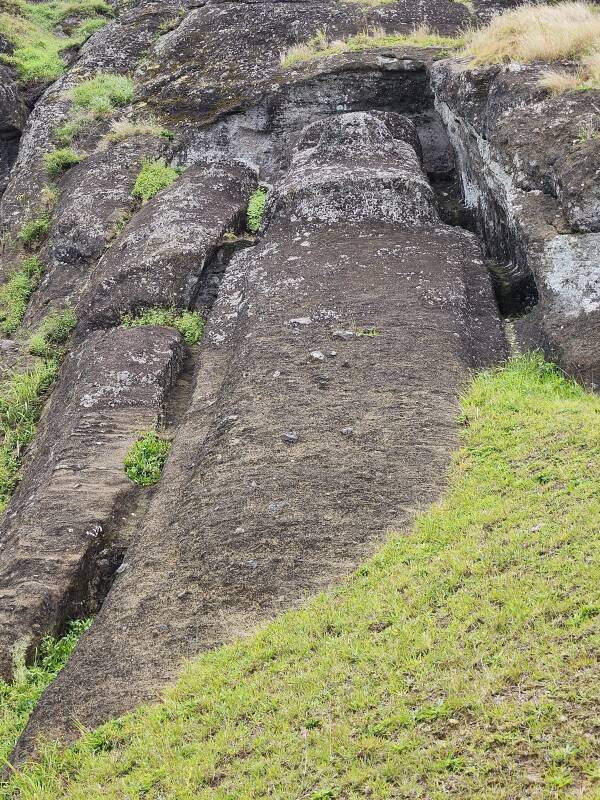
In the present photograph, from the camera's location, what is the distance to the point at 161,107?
651 inches

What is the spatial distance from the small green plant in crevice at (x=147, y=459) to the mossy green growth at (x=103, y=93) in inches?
414

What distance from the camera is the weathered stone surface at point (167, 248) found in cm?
1170

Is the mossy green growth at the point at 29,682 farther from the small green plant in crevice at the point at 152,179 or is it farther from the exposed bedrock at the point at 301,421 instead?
the small green plant in crevice at the point at 152,179

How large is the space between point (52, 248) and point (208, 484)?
799 cm

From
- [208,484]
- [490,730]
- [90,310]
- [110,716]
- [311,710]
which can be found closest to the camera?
[490,730]

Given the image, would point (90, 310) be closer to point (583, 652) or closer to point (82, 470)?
point (82, 470)

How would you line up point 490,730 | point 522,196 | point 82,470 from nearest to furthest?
point 490,730, point 82,470, point 522,196

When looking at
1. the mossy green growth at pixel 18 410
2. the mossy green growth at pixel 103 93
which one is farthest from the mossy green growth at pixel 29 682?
the mossy green growth at pixel 103 93

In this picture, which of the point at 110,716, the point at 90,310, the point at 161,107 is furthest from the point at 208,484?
the point at 161,107

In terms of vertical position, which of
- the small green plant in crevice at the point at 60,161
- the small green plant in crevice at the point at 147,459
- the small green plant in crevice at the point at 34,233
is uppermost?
the small green plant in crevice at the point at 60,161

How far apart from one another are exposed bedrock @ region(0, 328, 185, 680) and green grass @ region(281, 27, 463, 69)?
7.99 meters

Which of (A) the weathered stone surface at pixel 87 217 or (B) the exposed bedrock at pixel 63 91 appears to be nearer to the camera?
(A) the weathered stone surface at pixel 87 217

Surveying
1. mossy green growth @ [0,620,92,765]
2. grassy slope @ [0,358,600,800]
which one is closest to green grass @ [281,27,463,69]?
grassy slope @ [0,358,600,800]

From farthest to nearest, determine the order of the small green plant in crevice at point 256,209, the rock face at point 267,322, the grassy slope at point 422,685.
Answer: the small green plant in crevice at point 256,209 → the rock face at point 267,322 → the grassy slope at point 422,685
